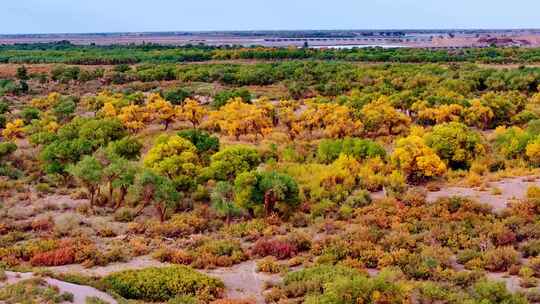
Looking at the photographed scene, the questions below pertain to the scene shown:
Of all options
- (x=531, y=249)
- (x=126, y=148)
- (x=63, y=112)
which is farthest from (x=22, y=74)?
(x=531, y=249)

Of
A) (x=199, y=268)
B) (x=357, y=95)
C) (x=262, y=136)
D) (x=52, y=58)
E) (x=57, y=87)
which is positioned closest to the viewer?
(x=199, y=268)

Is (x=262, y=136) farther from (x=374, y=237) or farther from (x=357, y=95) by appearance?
(x=374, y=237)

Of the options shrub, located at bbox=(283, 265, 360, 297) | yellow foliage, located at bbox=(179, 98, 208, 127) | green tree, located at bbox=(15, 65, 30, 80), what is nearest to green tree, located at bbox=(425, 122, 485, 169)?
shrub, located at bbox=(283, 265, 360, 297)

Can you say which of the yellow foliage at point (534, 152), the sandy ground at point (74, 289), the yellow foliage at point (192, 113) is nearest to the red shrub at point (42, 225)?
the sandy ground at point (74, 289)

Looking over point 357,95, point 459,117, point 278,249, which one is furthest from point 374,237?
point 357,95

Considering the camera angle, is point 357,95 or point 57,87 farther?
point 57,87

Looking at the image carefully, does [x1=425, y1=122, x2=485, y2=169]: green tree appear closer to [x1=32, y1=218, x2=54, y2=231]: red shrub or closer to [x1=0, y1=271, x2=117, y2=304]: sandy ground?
[x1=32, y1=218, x2=54, y2=231]: red shrub

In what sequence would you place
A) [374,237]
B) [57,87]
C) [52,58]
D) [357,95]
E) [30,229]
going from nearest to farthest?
[374,237] < [30,229] < [357,95] < [57,87] < [52,58]
